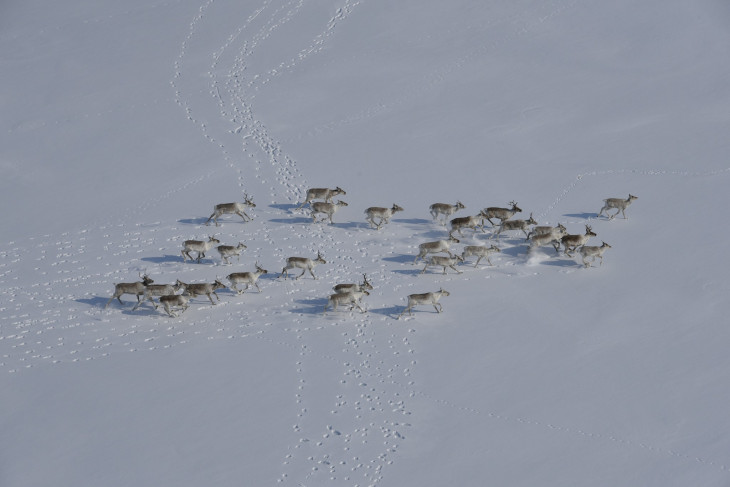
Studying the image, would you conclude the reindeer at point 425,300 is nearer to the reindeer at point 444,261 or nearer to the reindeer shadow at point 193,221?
the reindeer at point 444,261

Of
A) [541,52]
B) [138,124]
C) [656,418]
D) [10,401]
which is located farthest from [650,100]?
[10,401]

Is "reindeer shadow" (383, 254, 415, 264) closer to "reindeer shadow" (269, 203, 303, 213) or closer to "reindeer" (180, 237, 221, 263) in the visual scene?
"reindeer shadow" (269, 203, 303, 213)

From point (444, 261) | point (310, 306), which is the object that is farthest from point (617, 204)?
point (310, 306)

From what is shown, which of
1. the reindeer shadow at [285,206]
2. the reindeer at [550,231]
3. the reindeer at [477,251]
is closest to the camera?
the reindeer at [477,251]

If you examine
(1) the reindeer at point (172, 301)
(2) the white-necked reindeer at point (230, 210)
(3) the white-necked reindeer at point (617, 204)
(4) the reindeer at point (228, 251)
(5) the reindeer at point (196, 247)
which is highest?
(3) the white-necked reindeer at point (617, 204)

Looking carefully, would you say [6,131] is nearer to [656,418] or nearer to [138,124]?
[138,124]

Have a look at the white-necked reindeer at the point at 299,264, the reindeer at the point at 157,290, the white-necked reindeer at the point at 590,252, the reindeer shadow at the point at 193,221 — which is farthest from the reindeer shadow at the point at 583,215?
the reindeer at the point at 157,290
